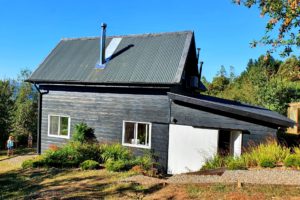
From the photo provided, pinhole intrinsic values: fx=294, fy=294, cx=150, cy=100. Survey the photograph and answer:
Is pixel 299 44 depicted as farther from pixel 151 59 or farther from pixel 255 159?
pixel 151 59

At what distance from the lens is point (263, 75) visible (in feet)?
86.8

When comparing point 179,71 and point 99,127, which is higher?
point 179,71

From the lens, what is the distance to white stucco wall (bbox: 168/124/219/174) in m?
13.7

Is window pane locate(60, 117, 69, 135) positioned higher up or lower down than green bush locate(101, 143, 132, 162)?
higher up

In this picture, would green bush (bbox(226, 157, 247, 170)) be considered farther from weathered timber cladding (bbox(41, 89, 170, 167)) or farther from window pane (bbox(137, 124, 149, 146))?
window pane (bbox(137, 124, 149, 146))

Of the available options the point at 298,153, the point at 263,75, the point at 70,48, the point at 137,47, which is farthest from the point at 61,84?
the point at 263,75

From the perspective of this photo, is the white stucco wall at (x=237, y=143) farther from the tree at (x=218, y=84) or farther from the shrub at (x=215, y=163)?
the tree at (x=218, y=84)

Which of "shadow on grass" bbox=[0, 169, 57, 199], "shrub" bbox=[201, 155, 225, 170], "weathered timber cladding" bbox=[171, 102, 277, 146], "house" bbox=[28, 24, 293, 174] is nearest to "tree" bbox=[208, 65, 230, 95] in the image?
"house" bbox=[28, 24, 293, 174]

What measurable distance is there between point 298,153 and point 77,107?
1172cm

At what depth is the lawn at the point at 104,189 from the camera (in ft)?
26.2

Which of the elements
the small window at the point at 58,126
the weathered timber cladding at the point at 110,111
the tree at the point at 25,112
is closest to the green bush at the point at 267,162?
the weathered timber cladding at the point at 110,111

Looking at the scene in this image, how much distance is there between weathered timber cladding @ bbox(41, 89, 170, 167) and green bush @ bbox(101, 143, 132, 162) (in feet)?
2.85

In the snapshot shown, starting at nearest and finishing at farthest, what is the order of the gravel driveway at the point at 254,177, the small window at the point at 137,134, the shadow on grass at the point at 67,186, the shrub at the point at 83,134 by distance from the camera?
the shadow on grass at the point at 67,186 → the gravel driveway at the point at 254,177 → the small window at the point at 137,134 → the shrub at the point at 83,134

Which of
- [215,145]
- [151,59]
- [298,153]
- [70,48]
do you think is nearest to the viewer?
[298,153]
